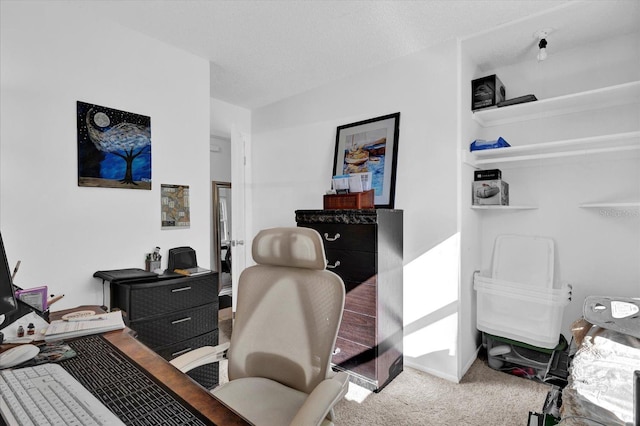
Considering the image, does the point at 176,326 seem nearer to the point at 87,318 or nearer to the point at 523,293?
the point at 87,318

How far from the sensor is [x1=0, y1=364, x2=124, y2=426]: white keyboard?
785 mm

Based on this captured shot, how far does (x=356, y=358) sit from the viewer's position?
256 centimetres

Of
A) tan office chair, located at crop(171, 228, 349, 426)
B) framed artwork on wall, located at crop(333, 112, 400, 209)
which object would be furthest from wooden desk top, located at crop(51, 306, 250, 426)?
framed artwork on wall, located at crop(333, 112, 400, 209)

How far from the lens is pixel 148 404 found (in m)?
0.88

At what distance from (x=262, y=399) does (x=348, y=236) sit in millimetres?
1492

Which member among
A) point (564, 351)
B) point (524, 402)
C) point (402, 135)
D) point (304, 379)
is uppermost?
point (402, 135)

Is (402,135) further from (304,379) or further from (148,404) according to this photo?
(148,404)

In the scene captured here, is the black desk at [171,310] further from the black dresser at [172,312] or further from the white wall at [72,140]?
the white wall at [72,140]

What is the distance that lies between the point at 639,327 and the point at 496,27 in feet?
7.06

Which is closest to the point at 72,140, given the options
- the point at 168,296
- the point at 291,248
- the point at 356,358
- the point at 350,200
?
the point at 168,296

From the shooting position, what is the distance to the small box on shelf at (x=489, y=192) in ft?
8.91

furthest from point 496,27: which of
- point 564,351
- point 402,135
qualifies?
point 564,351

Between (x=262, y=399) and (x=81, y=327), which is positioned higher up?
(x=81, y=327)

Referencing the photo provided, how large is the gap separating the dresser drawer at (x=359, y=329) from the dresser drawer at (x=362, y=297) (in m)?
0.05
